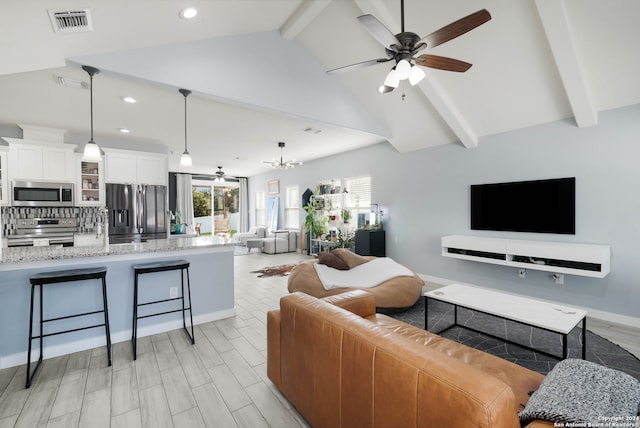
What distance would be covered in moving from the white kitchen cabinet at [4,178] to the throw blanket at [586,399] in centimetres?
678

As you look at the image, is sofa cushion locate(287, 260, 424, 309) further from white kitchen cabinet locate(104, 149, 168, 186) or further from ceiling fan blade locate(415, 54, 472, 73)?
white kitchen cabinet locate(104, 149, 168, 186)

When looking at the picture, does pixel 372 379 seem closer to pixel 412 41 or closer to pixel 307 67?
pixel 412 41

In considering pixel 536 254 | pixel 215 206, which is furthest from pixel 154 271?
pixel 215 206

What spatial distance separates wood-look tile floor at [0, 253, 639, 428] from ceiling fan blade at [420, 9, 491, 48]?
9.17 ft

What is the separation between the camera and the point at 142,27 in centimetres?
243

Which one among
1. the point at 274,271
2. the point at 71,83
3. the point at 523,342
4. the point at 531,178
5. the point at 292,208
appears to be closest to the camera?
the point at 523,342

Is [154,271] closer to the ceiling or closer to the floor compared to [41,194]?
closer to the floor

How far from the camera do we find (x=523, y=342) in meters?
2.87

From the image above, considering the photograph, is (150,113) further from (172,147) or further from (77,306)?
(77,306)

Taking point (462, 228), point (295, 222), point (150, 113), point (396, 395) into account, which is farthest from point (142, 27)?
point (295, 222)

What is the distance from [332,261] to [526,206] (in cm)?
284

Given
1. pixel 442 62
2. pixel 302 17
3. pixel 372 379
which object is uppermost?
pixel 302 17

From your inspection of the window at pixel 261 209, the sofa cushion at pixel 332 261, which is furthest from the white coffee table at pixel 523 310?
the window at pixel 261 209

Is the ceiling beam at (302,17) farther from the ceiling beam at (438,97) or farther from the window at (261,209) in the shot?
the window at (261,209)
